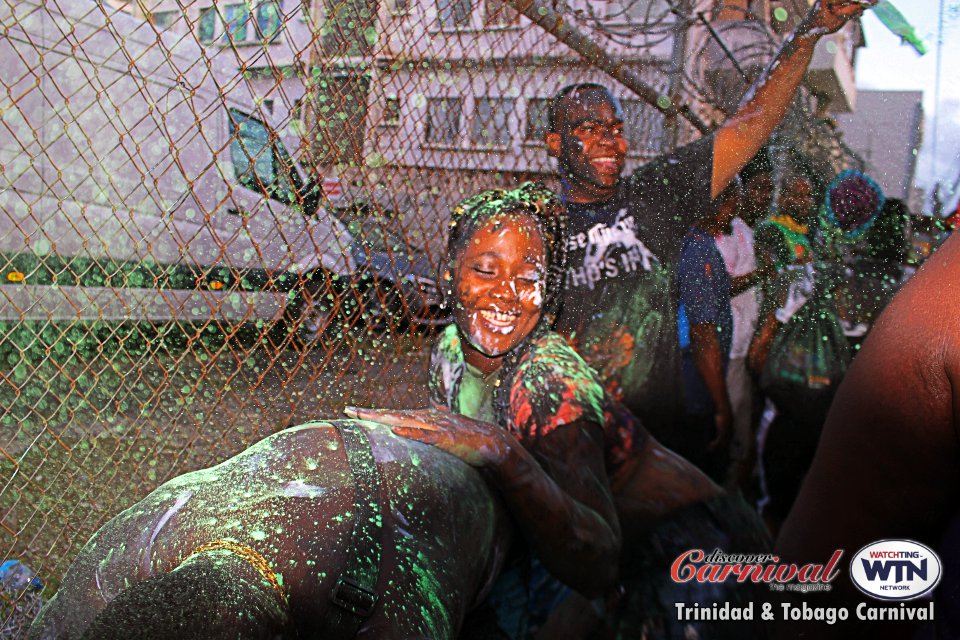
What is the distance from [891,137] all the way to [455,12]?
38.4 inches

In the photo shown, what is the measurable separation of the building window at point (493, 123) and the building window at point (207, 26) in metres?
0.93

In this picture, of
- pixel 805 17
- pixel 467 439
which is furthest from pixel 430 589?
pixel 805 17

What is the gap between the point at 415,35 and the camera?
1.62 meters

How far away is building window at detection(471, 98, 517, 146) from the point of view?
156cm

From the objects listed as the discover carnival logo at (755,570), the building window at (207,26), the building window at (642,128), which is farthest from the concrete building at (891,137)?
the building window at (207,26)

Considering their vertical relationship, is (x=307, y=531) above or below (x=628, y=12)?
below

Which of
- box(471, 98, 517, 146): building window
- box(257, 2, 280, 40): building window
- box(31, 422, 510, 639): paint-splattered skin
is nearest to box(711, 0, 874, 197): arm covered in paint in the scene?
box(471, 98, 517, 146): building window

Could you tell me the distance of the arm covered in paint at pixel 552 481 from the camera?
100 cm

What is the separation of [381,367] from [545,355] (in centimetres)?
128

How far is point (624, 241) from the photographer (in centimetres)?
141

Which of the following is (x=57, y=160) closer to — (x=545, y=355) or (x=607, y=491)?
(x=545, y=355)

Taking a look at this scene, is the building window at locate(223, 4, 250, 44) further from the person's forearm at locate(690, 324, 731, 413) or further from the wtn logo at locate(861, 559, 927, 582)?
the wtn logo at locate(861, 559, 927, 582)

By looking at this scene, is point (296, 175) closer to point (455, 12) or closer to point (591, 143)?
point (455, 12)

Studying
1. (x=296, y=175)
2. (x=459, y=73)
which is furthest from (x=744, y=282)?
(x=296, y=175)
